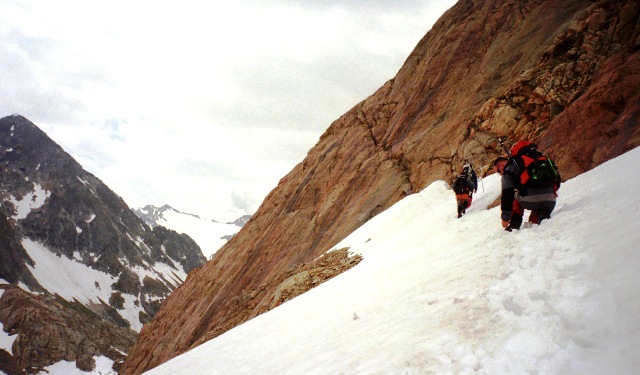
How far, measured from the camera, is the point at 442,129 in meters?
28.0

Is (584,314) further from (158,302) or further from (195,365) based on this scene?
(158,302)

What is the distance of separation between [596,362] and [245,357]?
24.3 feet

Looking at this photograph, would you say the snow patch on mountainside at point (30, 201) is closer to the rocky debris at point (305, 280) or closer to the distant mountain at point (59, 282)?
the distant mountain at point (59, 282)

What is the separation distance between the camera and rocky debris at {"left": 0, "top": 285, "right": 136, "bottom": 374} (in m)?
102

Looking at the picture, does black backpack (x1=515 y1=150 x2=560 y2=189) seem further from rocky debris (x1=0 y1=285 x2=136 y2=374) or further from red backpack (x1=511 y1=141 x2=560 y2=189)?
rocky debris (x1=0 y1=285 x2=136 y2=374)

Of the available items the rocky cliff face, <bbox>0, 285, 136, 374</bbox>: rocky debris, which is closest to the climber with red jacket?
the rocky cliff face

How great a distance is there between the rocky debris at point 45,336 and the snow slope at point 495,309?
419 feet

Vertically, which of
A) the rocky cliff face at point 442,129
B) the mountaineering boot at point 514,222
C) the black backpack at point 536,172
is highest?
the rocky cliff face at point 442,129

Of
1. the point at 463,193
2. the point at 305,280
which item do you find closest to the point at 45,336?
the point at 305,280

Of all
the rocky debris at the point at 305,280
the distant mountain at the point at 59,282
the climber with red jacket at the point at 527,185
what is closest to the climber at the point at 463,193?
the climber with red jacket at the point at 527,185

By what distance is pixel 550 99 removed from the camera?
1938cm

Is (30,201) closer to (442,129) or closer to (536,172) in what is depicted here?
(442,129)

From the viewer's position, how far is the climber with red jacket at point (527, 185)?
25.3ft

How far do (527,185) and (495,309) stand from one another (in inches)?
168
